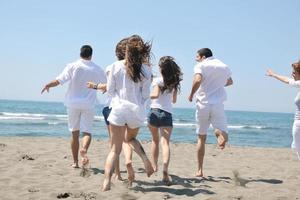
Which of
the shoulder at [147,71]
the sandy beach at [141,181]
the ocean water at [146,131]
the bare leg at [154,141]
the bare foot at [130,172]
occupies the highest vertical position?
the shoulder at [147,71]

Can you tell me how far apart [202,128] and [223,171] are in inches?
61.9

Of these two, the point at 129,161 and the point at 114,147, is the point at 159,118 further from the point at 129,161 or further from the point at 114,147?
the point at 114,147

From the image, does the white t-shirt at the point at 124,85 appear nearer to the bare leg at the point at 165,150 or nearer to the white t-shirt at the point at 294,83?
the bare leg at the point at 165,150

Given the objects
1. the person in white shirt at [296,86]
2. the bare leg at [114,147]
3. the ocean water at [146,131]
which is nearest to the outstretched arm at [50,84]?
the bare leg at [114,147]

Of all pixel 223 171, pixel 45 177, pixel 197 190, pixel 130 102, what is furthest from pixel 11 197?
pixel 223 171

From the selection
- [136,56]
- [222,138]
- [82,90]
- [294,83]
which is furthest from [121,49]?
[294,83]

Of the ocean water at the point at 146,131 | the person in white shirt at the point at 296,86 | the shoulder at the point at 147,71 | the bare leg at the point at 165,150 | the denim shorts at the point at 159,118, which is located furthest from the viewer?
the ocean water at the point at 146,131

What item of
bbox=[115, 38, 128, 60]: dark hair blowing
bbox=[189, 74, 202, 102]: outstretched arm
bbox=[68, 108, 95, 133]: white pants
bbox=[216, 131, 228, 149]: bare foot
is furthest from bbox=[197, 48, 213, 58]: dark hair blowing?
bbox=[68, 108, 95, 133]: white pants

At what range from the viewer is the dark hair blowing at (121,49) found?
4.97 metres

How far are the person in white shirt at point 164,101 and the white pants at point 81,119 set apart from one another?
3.55 ft

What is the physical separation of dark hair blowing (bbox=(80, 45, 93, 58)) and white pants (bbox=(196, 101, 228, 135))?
1888mm

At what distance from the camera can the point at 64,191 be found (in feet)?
15.9

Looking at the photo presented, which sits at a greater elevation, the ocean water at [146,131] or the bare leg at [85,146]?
the bare leg at [85,146]

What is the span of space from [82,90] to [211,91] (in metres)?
2.04
